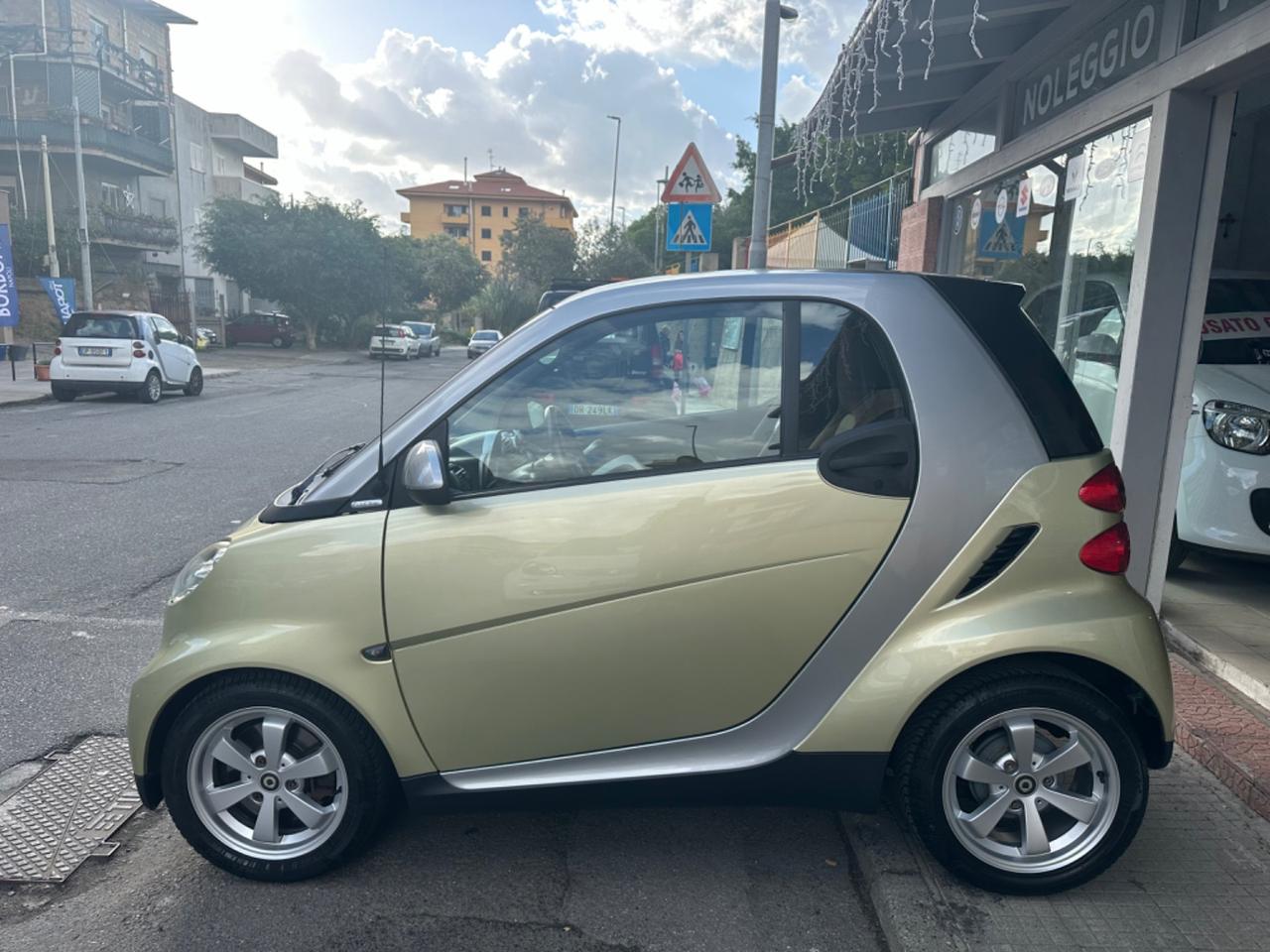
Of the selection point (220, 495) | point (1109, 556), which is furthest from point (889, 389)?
point (220, 495)

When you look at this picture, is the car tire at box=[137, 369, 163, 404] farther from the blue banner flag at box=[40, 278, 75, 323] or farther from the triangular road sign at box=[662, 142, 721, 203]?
the triangular road sign at box=[662, 142, 721, 203]

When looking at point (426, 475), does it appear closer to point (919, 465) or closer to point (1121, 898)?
point (919, 465)

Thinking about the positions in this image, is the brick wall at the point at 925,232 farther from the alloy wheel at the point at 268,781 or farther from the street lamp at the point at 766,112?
the alloy wheel at the point at 268,781

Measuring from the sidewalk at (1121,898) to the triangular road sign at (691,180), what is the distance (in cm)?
759

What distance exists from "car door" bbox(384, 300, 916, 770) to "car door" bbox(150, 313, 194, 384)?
16265 mm

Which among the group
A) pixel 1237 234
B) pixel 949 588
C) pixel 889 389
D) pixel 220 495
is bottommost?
pixel 220 495

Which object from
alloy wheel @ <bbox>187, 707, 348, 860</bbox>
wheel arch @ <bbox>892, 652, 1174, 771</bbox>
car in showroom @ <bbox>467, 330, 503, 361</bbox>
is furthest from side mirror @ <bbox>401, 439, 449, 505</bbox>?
wheel arch @ <bbox>892, 652, 1174, 771</bbox>

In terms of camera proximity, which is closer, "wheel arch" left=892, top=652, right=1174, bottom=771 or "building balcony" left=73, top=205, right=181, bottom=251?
"wheel arch" left=892, top=652, right=1174, bottom=771

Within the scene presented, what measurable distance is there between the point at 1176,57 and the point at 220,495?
25.3ft

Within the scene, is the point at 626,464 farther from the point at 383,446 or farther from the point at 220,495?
the point at 220,495

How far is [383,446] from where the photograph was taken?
2.69m

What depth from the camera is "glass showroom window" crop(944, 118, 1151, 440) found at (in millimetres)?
5234

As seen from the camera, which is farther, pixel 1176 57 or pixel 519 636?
pixel 1176 57

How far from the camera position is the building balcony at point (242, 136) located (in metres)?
50.0
